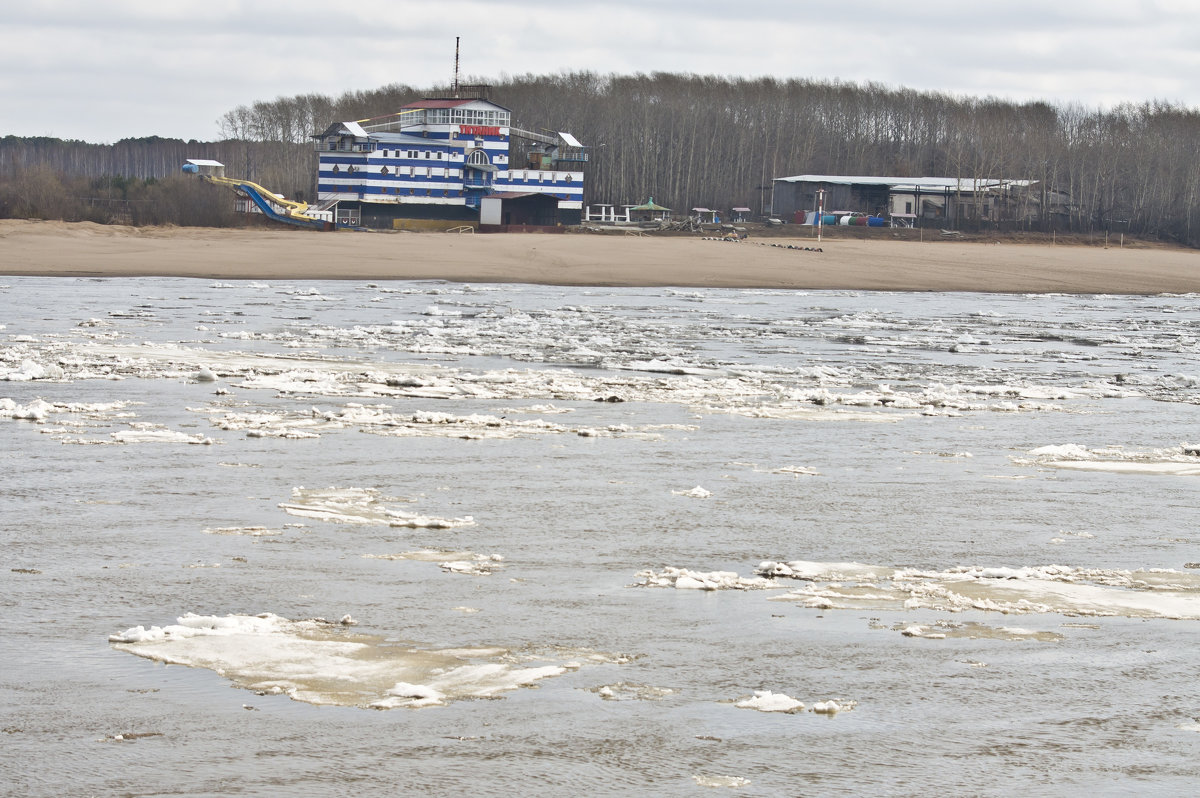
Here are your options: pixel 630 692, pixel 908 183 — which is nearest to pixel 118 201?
pixel 908 183

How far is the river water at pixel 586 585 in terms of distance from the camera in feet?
15.4

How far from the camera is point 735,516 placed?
870 cm

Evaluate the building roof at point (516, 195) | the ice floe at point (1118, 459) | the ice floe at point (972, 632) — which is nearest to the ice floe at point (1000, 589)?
the ice floe at point (972, 632)

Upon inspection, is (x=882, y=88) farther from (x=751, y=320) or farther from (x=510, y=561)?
(x=510, y=561)

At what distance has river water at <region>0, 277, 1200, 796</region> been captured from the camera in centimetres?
468

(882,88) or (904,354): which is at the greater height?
(882,88)

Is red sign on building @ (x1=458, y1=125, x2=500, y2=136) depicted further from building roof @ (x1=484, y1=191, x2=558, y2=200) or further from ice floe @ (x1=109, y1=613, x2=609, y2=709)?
ice floe @ (x1=109, y1=613, x2=609, y2=709)

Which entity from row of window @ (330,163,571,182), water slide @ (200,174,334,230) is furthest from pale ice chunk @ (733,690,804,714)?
row of window @ (330,163,571,182)

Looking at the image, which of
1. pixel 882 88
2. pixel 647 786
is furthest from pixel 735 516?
pixel 882 88

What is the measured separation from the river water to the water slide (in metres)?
58.6

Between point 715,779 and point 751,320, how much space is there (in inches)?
909

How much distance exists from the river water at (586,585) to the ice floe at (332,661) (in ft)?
0.07

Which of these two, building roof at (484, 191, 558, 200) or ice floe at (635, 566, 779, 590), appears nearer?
ice floe at (635, 566, 779, 590)

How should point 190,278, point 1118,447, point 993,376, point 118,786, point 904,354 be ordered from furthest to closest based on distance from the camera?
point 190,278, point 904,354, point 993,376, point 1118,447, point 118,786
